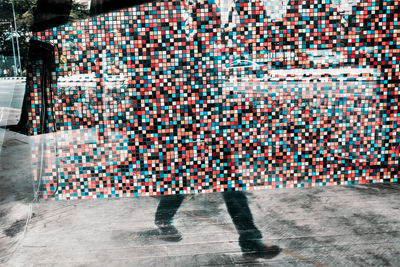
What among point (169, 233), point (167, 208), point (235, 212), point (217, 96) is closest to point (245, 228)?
point (235, 212)

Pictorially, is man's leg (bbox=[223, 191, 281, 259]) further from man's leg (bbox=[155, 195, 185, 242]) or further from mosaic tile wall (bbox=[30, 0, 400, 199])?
man's leg (bbox=[155, 195, 185, 242])

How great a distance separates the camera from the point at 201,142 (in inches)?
133

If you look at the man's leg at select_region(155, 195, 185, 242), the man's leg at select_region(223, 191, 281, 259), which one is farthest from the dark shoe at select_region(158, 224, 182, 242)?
the man's leg at select_region(223, 191, 281, 259)

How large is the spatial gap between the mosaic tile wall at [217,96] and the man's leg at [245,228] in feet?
0.54

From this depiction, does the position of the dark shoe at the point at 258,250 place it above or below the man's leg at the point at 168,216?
below

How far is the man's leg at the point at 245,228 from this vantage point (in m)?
2.48

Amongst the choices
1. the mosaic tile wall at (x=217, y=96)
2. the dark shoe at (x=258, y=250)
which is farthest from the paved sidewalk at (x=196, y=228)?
the mosaic tile wall at (x=217, y=96)

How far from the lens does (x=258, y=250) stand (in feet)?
8.21

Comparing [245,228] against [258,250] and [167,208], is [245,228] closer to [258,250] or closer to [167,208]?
[258,250]

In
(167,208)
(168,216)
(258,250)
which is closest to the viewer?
(258,250)

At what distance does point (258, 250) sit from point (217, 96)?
147 cm

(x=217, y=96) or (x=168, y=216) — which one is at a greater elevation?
(x=217, y=96)

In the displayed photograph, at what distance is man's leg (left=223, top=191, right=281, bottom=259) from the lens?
8.13 ft

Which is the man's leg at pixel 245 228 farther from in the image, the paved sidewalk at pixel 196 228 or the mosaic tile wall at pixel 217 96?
→ the mosaic tile wall at pixel 217 96
